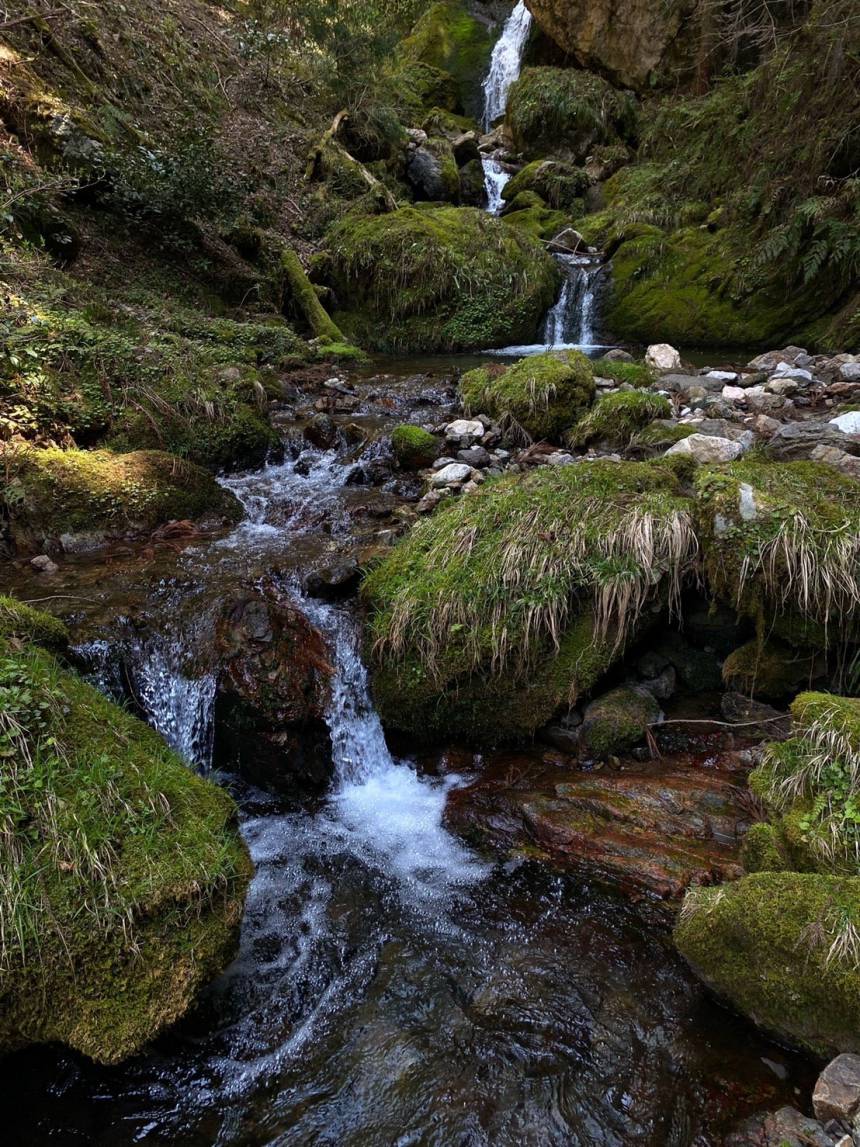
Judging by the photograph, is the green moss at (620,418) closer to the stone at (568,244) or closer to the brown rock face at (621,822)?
the brown rock face at (621,822)

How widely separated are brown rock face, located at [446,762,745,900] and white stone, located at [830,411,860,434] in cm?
302

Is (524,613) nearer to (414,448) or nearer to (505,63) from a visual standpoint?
(414,448)

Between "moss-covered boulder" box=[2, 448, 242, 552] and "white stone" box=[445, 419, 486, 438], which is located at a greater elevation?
"white stone" box=[445, 419, 486, 438]

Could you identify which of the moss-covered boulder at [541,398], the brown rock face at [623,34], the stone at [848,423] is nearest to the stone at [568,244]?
the brown rock face at [623,34]

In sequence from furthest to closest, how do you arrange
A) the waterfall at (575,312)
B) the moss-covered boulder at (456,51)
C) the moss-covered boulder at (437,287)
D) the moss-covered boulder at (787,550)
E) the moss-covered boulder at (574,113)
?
1. the moss-covered boulder at (456,51)
2. the moss-covered boulder at (574,113)
3. the waterfall at (575,312)
4. the moss-covered boulder at (437,287)
5. the moss-covered boulder at (787,550)

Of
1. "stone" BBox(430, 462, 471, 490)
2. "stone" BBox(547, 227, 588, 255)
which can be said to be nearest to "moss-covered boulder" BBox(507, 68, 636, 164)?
"stone" BBox(547, 227, 588, 255)

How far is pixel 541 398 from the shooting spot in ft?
22.4

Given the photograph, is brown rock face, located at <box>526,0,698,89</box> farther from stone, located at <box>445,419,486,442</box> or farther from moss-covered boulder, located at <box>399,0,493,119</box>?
stone, located at <box>445,419,486,442</box>

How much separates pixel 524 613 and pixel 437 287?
982cm

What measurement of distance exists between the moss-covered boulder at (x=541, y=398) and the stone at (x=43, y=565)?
14.9 ft

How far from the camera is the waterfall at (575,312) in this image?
476 inches

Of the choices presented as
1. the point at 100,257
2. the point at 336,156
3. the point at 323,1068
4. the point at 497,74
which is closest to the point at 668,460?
the point at 323,1068

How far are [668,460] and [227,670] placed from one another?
11.4 ft

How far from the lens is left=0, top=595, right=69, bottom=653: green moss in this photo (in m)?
3.29
